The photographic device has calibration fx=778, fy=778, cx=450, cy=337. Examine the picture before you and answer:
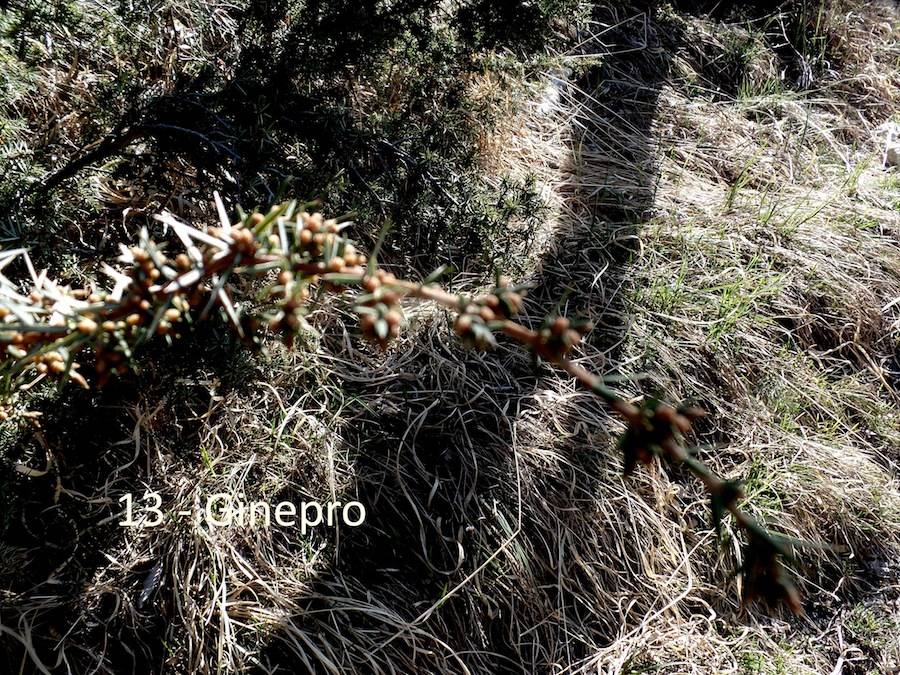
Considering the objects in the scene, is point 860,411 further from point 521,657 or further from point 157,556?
point 157,556

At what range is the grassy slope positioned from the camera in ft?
5.95

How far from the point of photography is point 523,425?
7.40 ft

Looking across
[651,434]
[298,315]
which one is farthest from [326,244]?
[651,434]

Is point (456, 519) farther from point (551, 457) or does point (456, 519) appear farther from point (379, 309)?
point (379, 309)

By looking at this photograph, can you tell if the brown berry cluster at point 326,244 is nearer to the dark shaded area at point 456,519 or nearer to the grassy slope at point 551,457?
the grassy slope at point 551,457

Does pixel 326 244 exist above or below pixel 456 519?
above

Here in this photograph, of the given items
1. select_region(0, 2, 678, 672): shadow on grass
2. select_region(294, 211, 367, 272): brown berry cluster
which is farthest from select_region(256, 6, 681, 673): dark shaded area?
select_region(294, 211, 367, 272): brown berry cluster

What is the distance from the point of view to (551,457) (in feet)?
7.27

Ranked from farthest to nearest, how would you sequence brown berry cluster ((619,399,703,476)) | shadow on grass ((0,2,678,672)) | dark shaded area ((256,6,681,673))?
dark shaded area ((256,6,681,673)) < shadow on grass ((0,2,678,672)) < brown berry cluster ((619,399,703,476))

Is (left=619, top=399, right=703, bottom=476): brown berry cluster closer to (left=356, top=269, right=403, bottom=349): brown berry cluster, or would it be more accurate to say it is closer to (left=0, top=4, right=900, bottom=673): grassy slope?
(left=356, top=269, right=403, bottom=349): brown berry cluster

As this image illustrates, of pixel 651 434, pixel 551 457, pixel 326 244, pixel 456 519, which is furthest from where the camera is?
pixel 551 457

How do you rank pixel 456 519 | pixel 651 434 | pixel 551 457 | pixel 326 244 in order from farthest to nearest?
1. pixel 551 457
2. pixel 456 519
3. pixel 326 244
4. pixel 651 434

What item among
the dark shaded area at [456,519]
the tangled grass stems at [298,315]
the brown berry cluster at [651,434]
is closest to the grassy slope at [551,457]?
the dark shaded area at [456,519]

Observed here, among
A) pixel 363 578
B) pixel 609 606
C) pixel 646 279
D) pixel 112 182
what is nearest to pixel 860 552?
pixel 609 606
